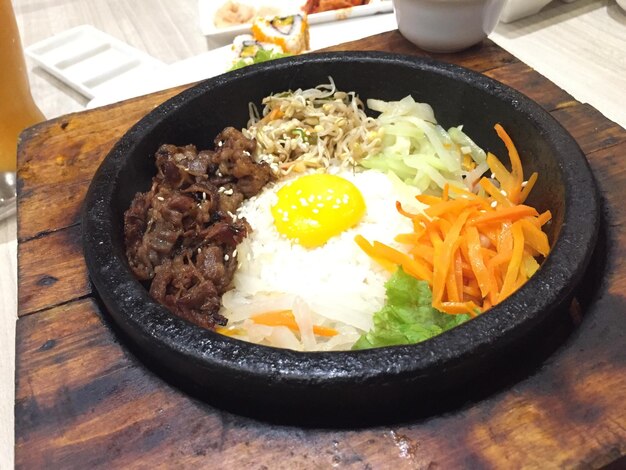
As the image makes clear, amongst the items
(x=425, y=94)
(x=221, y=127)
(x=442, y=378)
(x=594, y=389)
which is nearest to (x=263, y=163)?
(x=221, y=127)

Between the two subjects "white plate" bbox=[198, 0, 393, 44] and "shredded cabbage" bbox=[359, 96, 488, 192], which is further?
"white plate" bbox=[198, 0, 393, 44]

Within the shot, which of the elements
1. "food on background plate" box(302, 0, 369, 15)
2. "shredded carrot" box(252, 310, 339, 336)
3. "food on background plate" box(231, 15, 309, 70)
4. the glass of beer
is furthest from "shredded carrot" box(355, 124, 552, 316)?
"food on background plate" box(302, 0, 369, 15)

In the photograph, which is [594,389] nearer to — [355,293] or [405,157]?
[355,293]

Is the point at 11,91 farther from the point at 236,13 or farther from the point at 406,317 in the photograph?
the point at 406,317

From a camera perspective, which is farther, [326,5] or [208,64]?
[326,5]

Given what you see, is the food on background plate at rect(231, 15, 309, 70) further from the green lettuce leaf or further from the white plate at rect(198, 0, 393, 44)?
the green lettuce leaf


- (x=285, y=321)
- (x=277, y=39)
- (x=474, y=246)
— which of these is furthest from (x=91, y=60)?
(x=474, y=246)
